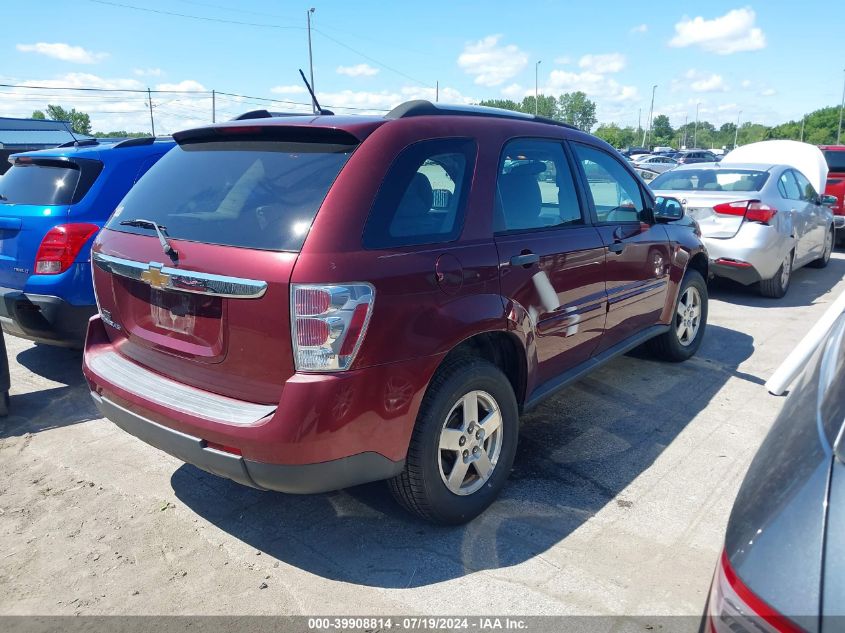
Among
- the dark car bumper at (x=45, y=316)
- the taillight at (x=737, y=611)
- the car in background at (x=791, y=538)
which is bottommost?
the dark car bumper at (x=45, y=316)

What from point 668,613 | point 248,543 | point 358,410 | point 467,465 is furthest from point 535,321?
point 248,543

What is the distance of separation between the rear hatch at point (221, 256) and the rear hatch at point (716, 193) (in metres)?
5.86

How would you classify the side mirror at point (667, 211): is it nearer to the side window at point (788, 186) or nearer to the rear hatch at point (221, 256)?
the rear hatch at point (221, 256)

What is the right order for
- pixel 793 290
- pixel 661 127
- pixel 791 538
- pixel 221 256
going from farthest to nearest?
pixel 661 127 < pixel 793 290 < pixel 221 256 < pixel 791 538

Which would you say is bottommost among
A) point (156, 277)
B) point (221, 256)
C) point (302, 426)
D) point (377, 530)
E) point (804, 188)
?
point (377, 530)

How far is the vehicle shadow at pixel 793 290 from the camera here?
778cm

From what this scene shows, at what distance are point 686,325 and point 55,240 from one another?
4936 mm

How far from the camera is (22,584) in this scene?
267cm

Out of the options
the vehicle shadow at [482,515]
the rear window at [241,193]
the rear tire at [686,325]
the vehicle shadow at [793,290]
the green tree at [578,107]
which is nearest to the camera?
the rear window at [241,193]

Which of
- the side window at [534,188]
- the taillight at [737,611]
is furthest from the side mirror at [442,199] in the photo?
the taillight at [737,611]

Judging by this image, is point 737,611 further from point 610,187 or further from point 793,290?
point 793,290

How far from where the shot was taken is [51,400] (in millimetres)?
4598

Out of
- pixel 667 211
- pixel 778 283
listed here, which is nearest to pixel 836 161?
pixel 778 283

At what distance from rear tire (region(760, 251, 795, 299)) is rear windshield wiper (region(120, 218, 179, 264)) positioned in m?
7.07
